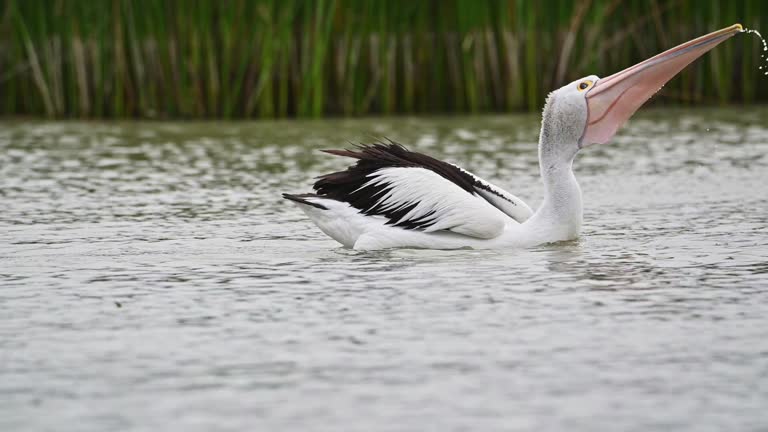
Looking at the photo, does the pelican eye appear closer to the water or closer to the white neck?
the white neck

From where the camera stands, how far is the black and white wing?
562 cm

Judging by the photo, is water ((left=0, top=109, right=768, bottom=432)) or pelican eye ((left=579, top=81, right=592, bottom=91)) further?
pelican eye ((left=579, top=81, right=592, bottom=91))

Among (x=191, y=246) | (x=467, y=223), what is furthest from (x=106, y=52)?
(x=467, y=223)

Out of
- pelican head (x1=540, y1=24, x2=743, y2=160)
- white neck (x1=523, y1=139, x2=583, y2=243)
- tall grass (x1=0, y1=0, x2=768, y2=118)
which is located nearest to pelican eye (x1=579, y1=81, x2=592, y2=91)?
pelican head (x1=540, y1=24, x2=743, y2=160)

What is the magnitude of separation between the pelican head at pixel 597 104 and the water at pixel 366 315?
0.48 meters

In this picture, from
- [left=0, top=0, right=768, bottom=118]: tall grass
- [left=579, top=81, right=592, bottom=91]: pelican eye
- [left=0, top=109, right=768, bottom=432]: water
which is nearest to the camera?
[left=0, top=109, right=768, bottom=432]: water

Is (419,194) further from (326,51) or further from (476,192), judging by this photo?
(326,51)

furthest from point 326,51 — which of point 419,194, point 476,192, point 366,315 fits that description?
point 366,315

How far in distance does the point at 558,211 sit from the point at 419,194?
0.61 meters

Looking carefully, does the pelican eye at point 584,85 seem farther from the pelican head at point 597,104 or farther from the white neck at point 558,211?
the white neck at point 558,211

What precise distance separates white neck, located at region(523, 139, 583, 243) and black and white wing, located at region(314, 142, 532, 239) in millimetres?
149

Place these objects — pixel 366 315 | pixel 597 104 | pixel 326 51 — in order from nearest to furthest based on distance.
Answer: pixel 366 315 < pixel 597 104 < pixel 326 51

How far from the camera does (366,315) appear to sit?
4395 millimetres

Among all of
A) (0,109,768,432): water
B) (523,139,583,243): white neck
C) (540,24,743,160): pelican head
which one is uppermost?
(540,24,743,160): pelican head
